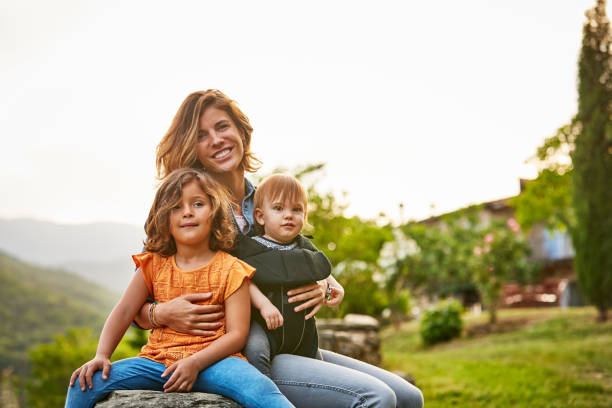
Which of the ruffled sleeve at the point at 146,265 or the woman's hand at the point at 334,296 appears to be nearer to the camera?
the ruffled sleeve at the point at 146,265

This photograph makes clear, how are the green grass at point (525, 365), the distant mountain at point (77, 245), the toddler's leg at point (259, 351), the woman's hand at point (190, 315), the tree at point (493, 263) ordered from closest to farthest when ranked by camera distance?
the woman's hand at point (190, 315)
the toddler's leg at point (259, 351)
the green grass at point (525, 365)
the tree at point (493, 263)
the distant mountain at point (77, 245)

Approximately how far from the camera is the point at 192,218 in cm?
233

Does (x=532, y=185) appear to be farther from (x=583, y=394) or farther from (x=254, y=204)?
(x=254, y=204)

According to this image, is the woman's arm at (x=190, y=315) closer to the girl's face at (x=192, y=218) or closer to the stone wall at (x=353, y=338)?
the girl's face at (x=192, y=218)

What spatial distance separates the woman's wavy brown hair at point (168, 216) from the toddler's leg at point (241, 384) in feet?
1.63

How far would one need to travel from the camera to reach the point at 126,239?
127062 mm

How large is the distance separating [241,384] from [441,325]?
1318cm

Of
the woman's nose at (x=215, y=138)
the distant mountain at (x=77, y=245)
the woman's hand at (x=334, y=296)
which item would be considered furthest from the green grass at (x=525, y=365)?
the distant mountain at (x=77, y=245)

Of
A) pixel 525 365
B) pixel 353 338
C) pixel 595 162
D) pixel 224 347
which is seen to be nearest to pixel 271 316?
pixel 224 347

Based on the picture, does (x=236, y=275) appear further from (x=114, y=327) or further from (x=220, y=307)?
(x=114, y=327)

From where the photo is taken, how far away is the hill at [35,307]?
6319 centimetres

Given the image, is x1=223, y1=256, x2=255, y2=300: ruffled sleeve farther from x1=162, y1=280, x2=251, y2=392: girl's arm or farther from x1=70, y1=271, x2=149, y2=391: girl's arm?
x1=70, y1=271, x2=149, y2=391: girl's arm

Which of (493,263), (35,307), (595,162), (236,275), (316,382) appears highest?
(595,162)

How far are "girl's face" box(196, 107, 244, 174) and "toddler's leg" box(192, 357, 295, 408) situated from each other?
111 centimetres
